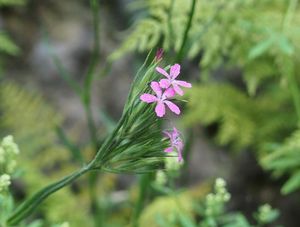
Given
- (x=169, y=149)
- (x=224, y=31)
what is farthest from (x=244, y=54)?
(x=169, y=149)

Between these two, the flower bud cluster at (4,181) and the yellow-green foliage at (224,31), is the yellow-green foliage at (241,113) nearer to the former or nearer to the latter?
the yellow-green foliage at (224,31)

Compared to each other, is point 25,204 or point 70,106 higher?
point 70,106

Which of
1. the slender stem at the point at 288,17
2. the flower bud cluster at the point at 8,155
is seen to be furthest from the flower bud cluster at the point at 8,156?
the slender stem at the point at 288,17

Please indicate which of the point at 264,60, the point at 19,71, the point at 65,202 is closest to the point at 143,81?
the point at 264,60

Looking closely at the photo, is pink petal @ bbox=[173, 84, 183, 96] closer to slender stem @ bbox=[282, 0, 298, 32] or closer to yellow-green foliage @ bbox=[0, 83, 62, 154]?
slender stem @ bbox=[282, 0, 298, 32]

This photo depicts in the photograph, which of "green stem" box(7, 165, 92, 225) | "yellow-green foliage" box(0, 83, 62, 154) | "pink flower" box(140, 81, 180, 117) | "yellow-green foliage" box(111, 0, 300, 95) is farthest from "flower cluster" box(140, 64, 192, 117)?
"yellow-green foliage" box(0, 83, 62, 154)

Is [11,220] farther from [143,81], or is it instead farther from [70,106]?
[70,106]

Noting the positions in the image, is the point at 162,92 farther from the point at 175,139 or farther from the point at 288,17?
the point at 288,17
